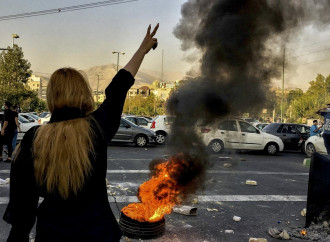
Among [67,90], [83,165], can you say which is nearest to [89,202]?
[83,165]

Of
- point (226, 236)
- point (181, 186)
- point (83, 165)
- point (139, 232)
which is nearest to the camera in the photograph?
point (83, 165)

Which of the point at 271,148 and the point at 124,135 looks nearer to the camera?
the point at 271,148

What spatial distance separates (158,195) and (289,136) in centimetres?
1328

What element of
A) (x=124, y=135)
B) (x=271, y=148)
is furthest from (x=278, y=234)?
(x=124, y=135)

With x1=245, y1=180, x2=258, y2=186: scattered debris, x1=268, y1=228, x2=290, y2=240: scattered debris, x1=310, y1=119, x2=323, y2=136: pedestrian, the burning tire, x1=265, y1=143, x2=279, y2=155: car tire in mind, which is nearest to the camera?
the burning tire

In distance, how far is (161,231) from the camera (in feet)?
14.2

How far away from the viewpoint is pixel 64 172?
1598 millimetres

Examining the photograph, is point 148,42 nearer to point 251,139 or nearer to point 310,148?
point 251,139

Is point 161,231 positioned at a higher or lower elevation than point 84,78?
lower

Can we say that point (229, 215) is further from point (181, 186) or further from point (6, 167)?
point (6, 167)

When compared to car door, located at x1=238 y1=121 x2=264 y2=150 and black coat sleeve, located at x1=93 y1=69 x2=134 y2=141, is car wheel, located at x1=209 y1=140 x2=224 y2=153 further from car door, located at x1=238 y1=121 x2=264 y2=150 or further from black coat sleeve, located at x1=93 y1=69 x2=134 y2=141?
black coat sleeve, located at x1=93 y1=69 x2=134 y2=141

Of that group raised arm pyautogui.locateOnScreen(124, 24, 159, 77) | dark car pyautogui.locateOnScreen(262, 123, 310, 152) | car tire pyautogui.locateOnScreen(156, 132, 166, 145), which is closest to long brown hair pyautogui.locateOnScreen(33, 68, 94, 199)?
raised arm pyautogui.locateOnScreen(124, 24, 159, 77)

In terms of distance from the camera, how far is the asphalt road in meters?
4.73

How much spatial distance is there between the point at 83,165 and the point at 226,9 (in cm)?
507
